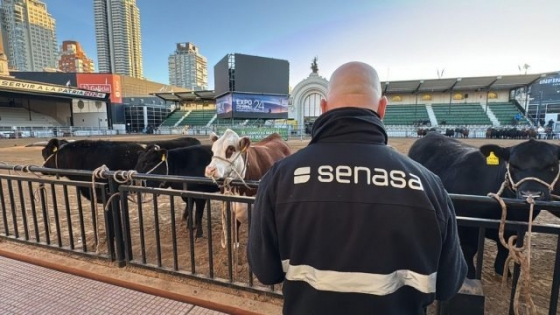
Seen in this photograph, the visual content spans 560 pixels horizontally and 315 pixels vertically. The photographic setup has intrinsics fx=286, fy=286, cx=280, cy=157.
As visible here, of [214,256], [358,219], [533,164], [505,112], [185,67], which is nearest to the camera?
[358,219]

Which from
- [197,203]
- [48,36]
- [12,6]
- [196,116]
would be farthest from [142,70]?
[197,203]

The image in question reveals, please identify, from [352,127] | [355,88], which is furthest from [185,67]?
[352,127]

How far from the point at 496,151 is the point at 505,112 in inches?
2037

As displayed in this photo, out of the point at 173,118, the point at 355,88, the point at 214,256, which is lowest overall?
the point at 214,256

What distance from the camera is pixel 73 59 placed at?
102 meters

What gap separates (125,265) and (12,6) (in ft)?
429

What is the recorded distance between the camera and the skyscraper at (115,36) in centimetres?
10181

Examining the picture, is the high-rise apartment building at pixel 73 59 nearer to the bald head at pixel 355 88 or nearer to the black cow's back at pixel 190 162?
the black cow's back at pixel 190 162

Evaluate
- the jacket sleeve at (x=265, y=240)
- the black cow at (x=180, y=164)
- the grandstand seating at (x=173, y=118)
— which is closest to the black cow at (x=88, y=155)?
the black cow at (x=180, y=164)

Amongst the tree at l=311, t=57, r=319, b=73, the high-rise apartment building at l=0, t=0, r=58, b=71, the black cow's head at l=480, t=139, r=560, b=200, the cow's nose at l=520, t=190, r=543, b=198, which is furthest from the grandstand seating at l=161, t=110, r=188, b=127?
the high-rise apartment building at l=0, t=0, r=58, b=71

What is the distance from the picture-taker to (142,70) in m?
112

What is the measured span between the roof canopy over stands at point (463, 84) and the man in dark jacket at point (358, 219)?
164 ft

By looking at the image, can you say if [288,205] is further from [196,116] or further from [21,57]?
[21,57]

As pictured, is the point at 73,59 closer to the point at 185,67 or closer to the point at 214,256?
the point at 185,67
